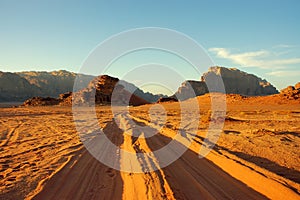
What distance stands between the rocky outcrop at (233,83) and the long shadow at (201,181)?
5787 cm

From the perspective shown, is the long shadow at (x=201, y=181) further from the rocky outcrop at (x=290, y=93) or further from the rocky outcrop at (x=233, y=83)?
the rocky outcrop at (x=233, y=83)

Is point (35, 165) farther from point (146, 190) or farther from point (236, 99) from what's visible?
point (236, 99)

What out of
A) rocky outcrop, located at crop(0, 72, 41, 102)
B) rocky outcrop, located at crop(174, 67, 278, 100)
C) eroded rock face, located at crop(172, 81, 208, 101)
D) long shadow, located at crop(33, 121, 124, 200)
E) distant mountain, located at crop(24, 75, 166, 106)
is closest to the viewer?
long shadow, located at crop(33, 121, 124, 200)

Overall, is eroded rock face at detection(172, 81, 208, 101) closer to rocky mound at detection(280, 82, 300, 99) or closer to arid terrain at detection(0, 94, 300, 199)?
rocky mound at detection(280, 82, 300, 99)

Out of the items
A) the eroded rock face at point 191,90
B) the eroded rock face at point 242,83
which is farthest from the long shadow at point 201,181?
the eroded rock face at point 242,83

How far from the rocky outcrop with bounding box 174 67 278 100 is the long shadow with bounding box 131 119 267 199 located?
2278 inches

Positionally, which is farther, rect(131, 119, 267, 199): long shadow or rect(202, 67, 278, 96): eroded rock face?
rect(202, 67, 278, 96): eroded rock face

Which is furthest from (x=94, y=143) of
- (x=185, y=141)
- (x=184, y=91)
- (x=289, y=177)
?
(x=184, y=91)

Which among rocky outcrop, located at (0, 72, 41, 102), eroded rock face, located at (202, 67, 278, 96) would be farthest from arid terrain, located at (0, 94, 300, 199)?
rocky outcrop, located at (0, 72, 41, 102)

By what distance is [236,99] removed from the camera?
4153 centimetres

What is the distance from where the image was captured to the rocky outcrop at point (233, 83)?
214 feet

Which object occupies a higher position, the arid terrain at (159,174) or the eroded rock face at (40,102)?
the eroded rock face at (40,102)

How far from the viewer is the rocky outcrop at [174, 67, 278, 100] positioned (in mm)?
65375

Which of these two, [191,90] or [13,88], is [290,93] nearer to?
[191,90]
